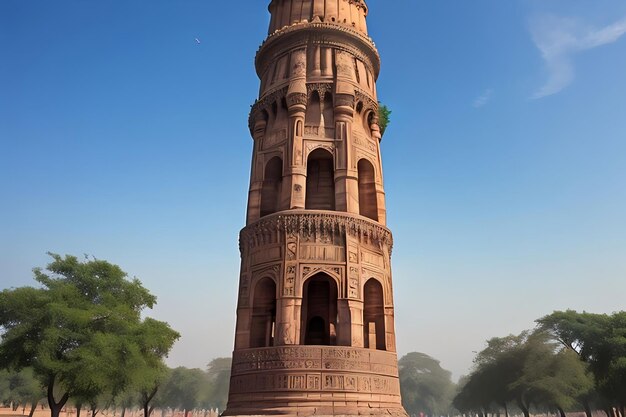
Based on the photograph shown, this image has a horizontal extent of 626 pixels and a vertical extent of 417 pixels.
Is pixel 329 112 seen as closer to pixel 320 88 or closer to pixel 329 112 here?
pixel 329 112

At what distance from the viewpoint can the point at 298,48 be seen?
1006 inches

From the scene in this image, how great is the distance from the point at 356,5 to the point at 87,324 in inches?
920

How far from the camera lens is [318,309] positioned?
23.2 m

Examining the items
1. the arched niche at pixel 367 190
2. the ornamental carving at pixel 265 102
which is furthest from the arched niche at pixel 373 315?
the ornamental carving at pixel 265 102

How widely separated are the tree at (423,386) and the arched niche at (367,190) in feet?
339

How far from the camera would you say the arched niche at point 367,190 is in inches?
944

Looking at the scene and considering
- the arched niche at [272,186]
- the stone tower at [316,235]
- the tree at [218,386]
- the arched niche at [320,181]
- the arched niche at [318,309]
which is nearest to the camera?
the stone tower at [316,235]

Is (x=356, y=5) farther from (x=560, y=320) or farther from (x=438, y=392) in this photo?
(x=438, y=392)

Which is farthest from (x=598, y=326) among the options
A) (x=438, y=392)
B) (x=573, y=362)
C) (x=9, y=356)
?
(x=438, y=392)

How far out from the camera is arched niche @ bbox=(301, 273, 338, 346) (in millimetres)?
22688

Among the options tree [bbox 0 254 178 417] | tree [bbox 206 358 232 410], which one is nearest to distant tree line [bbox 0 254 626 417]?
tree [bbox 0 254 178 417]

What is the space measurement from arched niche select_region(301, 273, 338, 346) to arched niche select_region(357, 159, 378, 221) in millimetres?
3779

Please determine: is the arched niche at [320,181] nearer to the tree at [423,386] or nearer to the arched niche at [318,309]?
the arched niche at [318,309]

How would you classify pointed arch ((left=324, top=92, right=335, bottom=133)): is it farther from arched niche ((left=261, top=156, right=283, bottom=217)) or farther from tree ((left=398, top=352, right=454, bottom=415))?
tree ((left=398, top=352, right=454, bottom=415))
